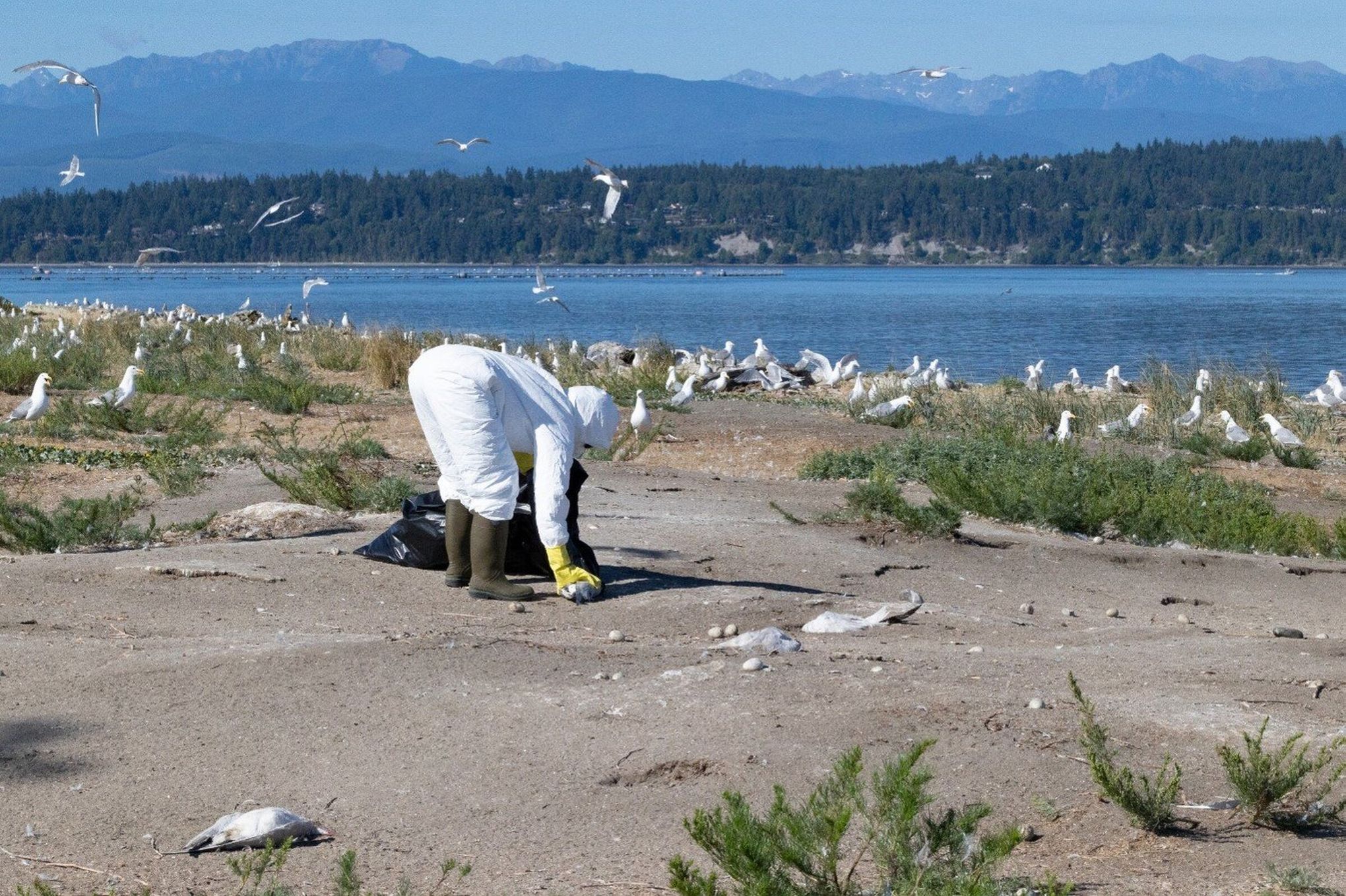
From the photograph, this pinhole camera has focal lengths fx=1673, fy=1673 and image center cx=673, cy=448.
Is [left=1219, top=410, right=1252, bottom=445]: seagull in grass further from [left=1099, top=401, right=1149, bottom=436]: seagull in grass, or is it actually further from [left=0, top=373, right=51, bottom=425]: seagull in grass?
[left=0, top=373, right=51, bottom=425]: seagull in grass

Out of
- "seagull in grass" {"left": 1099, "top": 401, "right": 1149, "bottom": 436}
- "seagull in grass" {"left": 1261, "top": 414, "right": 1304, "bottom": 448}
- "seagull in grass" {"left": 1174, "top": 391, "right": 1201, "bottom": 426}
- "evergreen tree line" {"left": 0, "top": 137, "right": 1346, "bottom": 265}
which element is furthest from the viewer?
"evergreen tree line" {"left": 0, "top": 137, "right": 1346, "bottom": 265}

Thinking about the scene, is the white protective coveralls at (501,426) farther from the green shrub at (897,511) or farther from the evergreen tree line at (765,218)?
the evergreen tree line at (765,218)

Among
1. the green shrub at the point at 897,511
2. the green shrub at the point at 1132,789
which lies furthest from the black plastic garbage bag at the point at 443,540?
the green shrub at the point at 1132,789

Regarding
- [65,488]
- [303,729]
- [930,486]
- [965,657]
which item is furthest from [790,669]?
[65,488]

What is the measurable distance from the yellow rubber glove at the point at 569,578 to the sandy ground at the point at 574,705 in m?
0.10

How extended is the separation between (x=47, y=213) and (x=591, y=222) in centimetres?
4428

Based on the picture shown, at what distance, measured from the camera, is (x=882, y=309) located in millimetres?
58969

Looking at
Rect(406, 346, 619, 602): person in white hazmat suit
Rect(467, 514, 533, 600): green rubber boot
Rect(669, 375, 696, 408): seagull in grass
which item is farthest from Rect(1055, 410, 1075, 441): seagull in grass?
Rect(467, 514, 533, 600): green rubber boot

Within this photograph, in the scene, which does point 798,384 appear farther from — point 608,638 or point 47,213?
point 47,213

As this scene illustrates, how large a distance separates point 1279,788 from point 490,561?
362cm

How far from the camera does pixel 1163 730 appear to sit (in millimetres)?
4984

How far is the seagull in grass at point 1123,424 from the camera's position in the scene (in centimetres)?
1566

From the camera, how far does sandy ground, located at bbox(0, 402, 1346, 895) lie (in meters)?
4.09

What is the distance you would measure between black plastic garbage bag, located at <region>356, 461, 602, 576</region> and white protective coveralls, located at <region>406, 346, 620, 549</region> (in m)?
0.31
